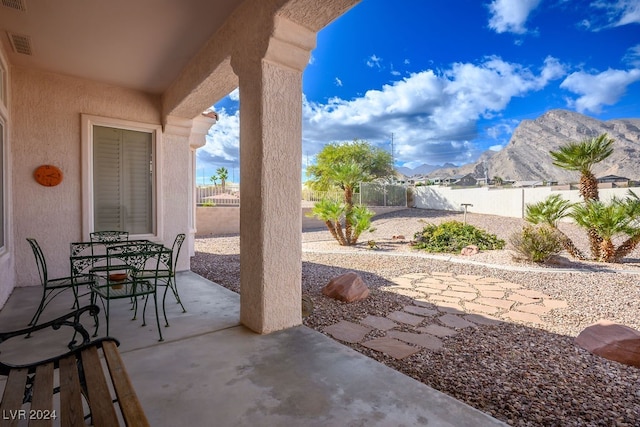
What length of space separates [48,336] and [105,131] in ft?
11.2

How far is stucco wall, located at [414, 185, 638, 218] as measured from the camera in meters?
13.6

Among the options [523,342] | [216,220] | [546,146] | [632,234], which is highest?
[546,146]

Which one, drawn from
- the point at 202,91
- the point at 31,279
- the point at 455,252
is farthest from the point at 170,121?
the point at 455,252

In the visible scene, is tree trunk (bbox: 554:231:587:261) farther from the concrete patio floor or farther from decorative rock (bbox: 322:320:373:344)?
the concrete patio floor

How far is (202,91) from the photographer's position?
4117 millimetres

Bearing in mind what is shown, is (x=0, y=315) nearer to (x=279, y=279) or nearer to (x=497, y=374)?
(x=279, y=279)

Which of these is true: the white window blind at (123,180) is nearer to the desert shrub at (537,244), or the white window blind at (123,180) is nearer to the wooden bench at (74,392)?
the wooden bench at (74,392)

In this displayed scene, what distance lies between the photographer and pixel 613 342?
259cm

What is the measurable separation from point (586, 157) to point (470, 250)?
11.0 feet

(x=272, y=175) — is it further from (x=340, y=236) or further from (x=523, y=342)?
(x=340, y=236)

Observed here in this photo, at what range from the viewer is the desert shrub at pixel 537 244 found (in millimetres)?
6251

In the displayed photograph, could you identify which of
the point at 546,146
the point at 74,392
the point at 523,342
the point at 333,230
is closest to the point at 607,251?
the point at 523,342

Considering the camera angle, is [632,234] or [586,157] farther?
[586,157]

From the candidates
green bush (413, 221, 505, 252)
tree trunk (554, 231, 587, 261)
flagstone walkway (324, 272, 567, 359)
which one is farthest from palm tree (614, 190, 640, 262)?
flagstone walkway (324, 272, 567, 359)
